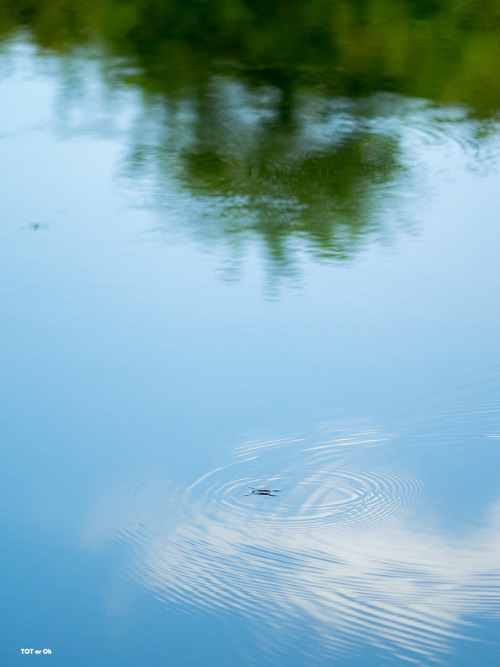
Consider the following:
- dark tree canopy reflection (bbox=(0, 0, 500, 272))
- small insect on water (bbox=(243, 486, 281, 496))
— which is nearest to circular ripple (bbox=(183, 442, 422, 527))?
small insect on water (bbox=(243, 486, 281, 496))

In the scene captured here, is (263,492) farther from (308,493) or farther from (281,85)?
(281,85)

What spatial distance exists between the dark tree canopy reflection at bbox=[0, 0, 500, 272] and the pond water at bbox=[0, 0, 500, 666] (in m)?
0.02

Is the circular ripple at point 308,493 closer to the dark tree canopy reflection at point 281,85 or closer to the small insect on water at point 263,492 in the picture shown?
the small insect on water at point 263,492

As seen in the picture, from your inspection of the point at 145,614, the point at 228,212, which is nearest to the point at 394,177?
the point at 228,212

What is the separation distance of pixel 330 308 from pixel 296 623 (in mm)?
1285

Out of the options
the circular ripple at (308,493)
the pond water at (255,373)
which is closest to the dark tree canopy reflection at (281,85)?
the pond water at (255,373)

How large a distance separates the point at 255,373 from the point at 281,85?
2621mm

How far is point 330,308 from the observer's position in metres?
2.78

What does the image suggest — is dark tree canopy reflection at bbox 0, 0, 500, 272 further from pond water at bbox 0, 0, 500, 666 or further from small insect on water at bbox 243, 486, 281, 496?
small insect on water at bbox 243, 486, 281, 496

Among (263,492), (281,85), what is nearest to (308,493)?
(263,492)

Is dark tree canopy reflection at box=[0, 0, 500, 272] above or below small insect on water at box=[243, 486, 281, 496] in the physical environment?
above

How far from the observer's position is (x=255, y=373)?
243 centimetres

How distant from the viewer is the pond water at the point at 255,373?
171 centimetres

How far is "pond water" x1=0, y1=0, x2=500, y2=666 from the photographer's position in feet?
5.62
